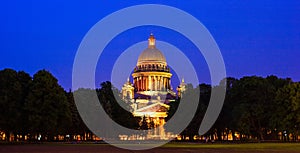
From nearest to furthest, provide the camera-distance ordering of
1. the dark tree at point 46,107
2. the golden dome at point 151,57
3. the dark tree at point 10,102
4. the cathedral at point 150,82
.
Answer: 1. the dark tree at point 46,107
2. the dark tree at point 10,102
3. the cathedral at point 150,82
4. the golden dome at point 151,57

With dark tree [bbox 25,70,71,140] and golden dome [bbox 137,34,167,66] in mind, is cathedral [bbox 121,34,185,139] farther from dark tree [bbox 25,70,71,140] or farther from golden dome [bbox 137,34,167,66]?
dark tree [bbox 25,70,71,140]

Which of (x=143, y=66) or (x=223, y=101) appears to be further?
(x=143, y=66)

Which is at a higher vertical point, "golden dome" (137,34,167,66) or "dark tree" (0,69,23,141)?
"golden dome" (137,34,167,66)

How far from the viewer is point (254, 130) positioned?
87375 millimetres

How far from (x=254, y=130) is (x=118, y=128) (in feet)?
88.7

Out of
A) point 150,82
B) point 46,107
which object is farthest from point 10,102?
point 150,82

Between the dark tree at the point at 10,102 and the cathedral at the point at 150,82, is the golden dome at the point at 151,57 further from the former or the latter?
the dark tree at the point at 10,102

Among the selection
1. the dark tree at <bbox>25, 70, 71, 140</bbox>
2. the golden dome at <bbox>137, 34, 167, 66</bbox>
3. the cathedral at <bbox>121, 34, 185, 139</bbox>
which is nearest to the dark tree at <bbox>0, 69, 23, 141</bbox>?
the dark tree at <bbox>25, 70, 71, 140</bbox>

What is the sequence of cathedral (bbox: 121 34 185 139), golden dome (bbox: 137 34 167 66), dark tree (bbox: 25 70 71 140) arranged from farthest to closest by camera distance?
golden dome (bbox: 137 34 167 66) < cathedral (bbox: 121 34 185 139) < dark tree (bbox: 25 70 71 140)

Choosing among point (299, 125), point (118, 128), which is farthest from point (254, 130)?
point (118, 128)

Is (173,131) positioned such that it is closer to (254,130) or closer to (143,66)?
(254,130)

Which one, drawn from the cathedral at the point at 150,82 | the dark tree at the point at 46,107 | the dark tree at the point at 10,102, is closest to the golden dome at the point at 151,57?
the cathedral at the point at 150,82

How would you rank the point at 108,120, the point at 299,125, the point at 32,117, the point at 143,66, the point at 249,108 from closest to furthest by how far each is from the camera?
the point at 32,117, the point at 299,125, the point at 249,108, the point at 108,120, the point at 143,66

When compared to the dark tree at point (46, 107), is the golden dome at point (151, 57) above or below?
above
